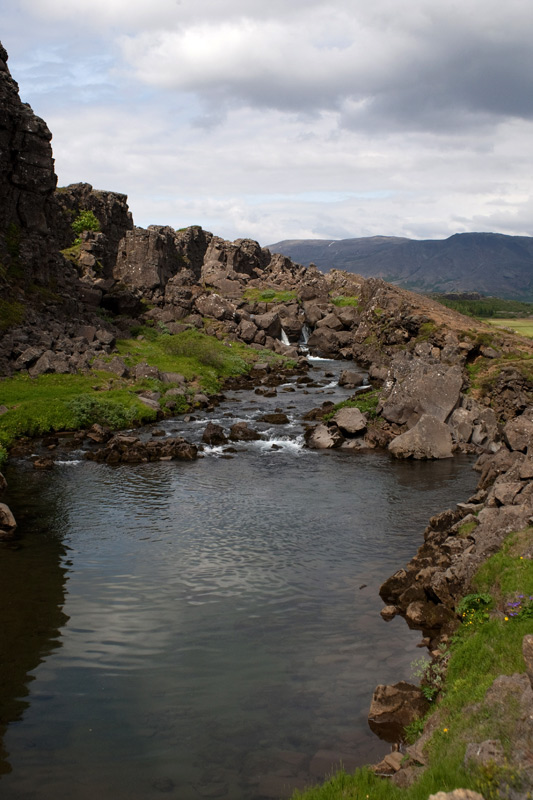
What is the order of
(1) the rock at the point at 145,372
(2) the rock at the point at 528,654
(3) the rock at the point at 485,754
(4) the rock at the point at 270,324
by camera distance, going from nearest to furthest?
(3) the rock at the point at 485,754, (2) the rock at the point at 528,654, (1) the rock at the point at 145,372, (4) the rock at the point at 270,324

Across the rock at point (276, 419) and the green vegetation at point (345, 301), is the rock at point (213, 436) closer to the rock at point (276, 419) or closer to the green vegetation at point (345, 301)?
the rock at point (276, 419)

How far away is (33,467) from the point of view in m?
38.1

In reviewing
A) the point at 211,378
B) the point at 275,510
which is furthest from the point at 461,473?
the point at 211,378

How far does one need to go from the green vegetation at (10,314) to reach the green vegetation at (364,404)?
3257cm

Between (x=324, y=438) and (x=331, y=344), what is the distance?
169ft

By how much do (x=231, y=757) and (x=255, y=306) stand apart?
97387 mm

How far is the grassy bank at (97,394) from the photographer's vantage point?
45375 millimetres

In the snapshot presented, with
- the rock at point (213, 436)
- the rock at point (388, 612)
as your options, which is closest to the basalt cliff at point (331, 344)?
the rock at point (388, 612)

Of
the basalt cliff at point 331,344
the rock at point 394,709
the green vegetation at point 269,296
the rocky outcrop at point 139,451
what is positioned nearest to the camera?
the rock at point 394,709

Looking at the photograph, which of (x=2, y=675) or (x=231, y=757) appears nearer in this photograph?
(x=231, y=757)

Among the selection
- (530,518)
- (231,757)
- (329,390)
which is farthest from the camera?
(329,390)

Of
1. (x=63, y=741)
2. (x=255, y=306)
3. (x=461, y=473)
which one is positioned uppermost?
(x=255, y=306)

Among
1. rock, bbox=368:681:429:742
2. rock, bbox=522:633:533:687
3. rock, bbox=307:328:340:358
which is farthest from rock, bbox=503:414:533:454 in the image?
rock, bbox=307:328:340:358

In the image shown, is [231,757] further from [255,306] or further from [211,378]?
[255,306]
